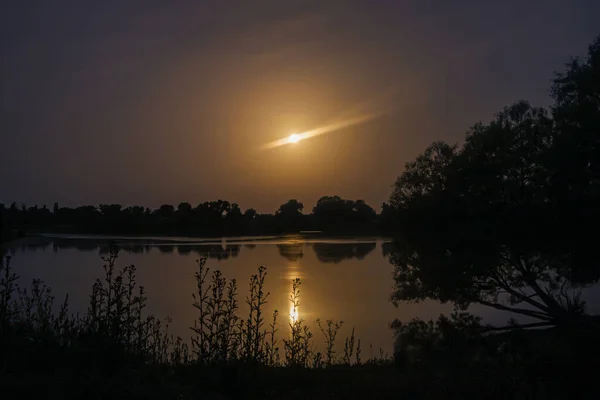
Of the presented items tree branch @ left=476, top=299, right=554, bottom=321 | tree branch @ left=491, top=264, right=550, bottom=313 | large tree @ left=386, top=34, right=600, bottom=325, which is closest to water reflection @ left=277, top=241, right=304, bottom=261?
large tree @ left=386, top=34, right=600, bottom=325

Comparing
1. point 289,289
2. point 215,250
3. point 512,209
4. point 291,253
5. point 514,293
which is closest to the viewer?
point 512,209

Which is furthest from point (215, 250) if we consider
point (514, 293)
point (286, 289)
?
point (514, 293)

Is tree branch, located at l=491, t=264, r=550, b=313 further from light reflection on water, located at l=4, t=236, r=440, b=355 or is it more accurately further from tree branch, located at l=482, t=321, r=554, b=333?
light reflection on water, located at l=4, t=236, r=440, b=355

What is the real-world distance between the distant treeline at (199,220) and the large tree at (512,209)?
5636 centimetres

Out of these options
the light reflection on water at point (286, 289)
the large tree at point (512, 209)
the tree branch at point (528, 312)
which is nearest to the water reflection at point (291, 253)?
the light reflection on water at point (286, 289)

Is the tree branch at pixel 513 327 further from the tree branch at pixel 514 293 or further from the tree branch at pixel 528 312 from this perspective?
the tree branch at pixel 514 293

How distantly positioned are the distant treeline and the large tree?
56.4 m

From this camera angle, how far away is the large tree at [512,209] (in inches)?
581

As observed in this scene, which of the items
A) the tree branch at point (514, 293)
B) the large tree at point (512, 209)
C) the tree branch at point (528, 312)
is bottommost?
the tree branch at point (528, 312)

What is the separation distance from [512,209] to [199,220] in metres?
69.3

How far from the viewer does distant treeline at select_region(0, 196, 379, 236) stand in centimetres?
8219

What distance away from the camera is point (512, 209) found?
1738 cm

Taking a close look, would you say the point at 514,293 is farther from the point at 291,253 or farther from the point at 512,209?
the point at 291,253

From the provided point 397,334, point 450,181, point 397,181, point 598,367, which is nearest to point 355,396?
point 598,367
